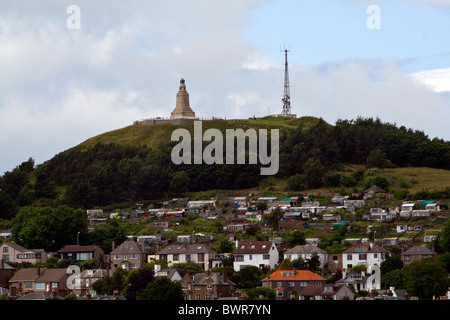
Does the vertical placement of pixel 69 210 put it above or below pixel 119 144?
below

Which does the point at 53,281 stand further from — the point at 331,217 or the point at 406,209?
the point at 406,209

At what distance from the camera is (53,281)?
65000 millimetres

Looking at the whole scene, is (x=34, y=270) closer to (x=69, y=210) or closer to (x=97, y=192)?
(x=69, y=210)

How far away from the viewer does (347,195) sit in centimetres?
9094

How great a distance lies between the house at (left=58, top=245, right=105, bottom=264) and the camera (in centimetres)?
7275

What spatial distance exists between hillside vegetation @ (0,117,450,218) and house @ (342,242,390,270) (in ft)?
73.8

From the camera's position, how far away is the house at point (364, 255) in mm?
65438

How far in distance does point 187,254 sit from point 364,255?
13.0 m

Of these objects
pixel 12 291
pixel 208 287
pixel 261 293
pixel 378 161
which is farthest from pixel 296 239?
pixel 378 161

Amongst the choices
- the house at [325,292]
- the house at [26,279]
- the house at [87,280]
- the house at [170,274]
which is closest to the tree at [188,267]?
the house at [170,274]

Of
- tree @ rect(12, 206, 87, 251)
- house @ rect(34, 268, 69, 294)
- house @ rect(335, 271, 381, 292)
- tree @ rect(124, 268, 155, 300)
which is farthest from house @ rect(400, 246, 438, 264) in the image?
tree @ rect(12, 206, 87, 251)

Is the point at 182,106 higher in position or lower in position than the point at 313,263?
higher

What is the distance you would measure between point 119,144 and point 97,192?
76.0 feet
